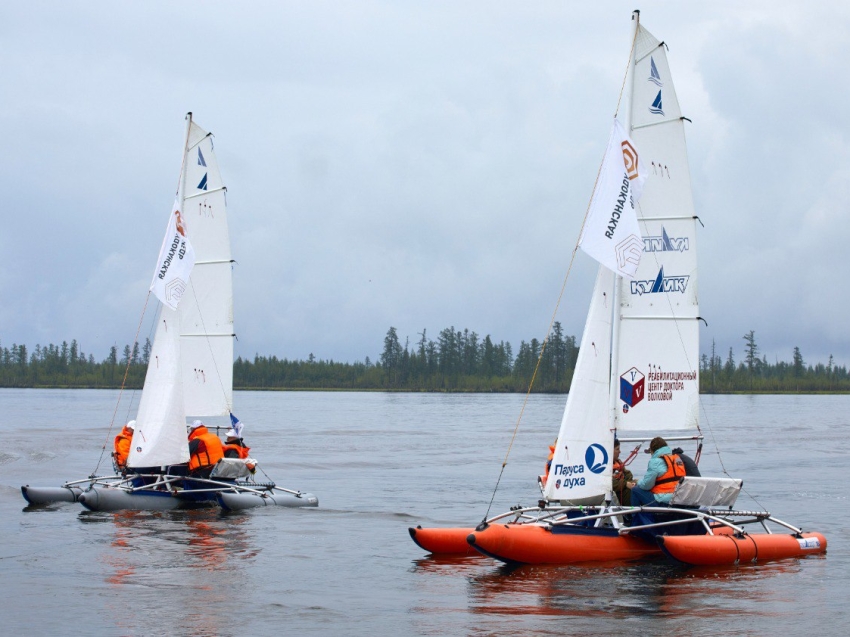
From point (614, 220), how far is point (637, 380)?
2956mm

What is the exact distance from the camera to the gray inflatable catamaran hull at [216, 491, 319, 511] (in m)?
25.2

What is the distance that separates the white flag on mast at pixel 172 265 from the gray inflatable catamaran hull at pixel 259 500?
4755 millimetres

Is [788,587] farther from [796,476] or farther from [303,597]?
[796,476]

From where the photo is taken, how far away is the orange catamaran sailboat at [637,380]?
17875 millimetres

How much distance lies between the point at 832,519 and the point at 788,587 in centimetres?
1010

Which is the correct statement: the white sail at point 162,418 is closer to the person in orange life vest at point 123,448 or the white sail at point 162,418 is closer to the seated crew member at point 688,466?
the person in orange life vest at point 123,448

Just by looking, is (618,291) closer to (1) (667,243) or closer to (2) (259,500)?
(1) (667,243)

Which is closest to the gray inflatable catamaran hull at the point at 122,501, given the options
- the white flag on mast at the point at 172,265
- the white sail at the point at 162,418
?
the white sail at the point at 162,418

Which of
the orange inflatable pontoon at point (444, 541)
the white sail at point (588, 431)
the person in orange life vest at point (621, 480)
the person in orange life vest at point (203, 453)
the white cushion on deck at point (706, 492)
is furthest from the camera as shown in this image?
the person in orange life vest at point (203, 453)

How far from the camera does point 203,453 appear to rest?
25609mm

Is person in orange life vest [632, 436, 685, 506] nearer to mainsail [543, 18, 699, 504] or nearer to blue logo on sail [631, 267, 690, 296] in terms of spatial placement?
mainsail [543, 18, 699, 504]

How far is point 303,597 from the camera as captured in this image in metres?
16.4

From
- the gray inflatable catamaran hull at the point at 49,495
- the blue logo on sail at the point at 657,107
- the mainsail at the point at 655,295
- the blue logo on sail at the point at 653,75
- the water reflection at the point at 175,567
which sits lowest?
the water reflection at the point at 175,567

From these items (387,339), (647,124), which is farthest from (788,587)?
(387,339)
